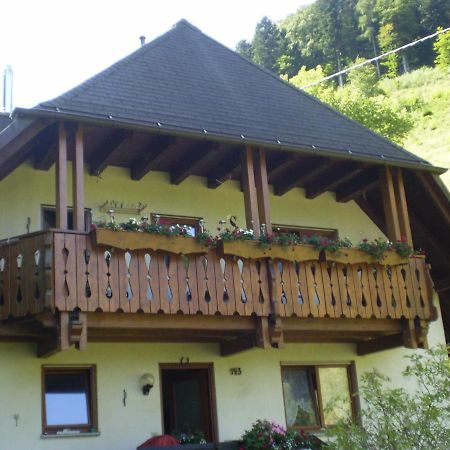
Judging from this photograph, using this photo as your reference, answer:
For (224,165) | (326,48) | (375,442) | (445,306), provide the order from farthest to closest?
(326,48)
(445,306)
(224,165)
(375,442)

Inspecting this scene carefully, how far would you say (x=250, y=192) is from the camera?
1377 cm

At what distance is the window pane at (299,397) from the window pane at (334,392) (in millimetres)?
199

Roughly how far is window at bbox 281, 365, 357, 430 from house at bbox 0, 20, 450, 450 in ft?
0.13

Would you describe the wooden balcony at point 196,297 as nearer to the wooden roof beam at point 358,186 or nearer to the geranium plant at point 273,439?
the geranium plant at point 273,439

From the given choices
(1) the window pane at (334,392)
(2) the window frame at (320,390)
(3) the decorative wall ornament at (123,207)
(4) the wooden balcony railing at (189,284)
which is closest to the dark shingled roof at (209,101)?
(3) the decorative wall ornament at (123,207)

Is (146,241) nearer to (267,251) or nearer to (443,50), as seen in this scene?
(267,251)

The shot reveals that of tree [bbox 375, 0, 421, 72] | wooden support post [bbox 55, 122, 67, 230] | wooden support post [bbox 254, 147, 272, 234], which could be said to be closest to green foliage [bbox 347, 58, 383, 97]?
tree [bbox 375, 0, 421, 72]

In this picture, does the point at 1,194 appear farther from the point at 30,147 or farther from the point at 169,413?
the point at 169,413

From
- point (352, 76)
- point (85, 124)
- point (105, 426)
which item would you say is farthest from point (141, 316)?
point (352, 76)

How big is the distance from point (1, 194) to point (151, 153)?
8.40 ft

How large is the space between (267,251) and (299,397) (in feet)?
11.3

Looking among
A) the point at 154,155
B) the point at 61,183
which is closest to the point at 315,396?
the point at 154,155

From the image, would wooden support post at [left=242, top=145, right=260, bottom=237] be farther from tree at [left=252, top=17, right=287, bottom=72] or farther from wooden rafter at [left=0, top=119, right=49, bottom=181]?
tree at [left=252, top=17, right=287, bottom=72]

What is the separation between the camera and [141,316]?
12.3 m
